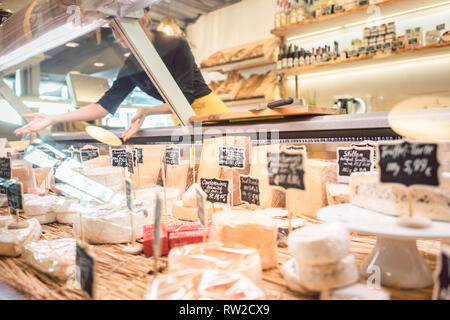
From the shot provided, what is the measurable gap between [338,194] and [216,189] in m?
0.46

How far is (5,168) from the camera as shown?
5.17ft

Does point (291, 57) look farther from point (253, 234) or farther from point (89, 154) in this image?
point (253, 234)

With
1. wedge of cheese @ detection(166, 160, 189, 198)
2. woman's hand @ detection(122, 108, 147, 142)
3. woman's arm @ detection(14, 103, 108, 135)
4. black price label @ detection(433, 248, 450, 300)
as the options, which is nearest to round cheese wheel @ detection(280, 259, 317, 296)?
black price label @ detection(433, 248, 450, 300)

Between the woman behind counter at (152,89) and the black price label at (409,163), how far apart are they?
5.09 ft

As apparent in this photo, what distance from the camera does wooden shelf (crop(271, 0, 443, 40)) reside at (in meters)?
3.56

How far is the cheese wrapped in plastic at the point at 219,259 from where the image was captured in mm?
857

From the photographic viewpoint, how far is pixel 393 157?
818 millimetres

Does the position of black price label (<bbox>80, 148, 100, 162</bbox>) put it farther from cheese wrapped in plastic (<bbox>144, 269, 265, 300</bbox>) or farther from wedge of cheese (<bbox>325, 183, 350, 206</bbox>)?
cheese wrapped in plastic (<bbox>144, 269, 265, 300</bbox>)

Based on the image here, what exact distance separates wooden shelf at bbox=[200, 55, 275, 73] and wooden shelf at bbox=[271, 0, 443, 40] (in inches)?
15.8

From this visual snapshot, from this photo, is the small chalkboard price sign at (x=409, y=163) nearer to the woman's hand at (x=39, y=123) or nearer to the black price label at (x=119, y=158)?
the black price label at (x=119, y=158)

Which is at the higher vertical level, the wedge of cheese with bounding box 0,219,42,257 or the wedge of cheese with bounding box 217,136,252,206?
the wedge of cheese with bounding box 217,136,252,206

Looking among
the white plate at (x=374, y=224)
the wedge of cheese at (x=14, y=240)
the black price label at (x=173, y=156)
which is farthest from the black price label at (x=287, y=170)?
the wedge of cheese at (x=14, y=240)

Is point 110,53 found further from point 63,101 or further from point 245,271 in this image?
point 245,271
